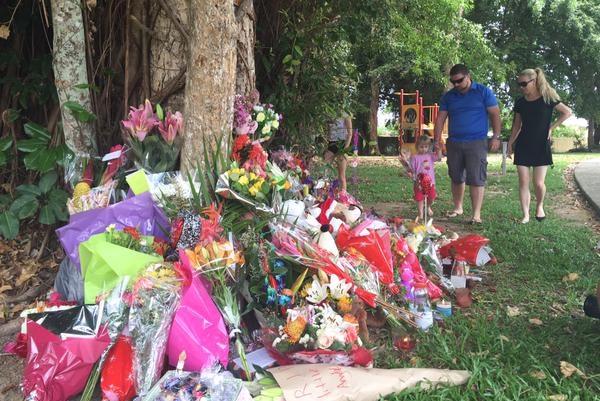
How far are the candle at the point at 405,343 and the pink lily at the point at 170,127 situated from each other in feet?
5.68

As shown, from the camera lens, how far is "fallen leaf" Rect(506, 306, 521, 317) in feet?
9.42

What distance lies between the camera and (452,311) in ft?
9.78

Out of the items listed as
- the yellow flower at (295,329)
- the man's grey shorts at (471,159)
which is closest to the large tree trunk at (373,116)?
the man's grey shorts at (471,159)

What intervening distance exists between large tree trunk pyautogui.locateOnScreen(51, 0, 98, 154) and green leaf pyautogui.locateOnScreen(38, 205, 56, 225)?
42 cm

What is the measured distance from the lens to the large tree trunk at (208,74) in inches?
111

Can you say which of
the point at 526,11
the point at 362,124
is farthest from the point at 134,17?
the point at 526,11

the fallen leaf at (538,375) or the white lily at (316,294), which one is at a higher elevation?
the white lily at (316,294)

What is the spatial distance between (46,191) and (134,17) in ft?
4.27

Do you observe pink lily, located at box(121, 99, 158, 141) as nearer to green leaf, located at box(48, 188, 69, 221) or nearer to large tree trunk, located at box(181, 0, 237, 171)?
large tree trunk, located at box(181, 0, 237, 171)

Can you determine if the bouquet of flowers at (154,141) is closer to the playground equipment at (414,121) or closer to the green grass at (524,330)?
the green grass at (524,330)

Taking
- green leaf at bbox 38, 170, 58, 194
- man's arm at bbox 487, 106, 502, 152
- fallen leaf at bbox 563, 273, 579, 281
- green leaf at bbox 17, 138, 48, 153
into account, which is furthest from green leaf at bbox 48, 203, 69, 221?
man's arm at bbox 487, 106, 502, 152

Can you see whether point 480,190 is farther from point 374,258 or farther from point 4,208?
point 4,208

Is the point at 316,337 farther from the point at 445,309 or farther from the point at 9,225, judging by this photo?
the point at 9,225

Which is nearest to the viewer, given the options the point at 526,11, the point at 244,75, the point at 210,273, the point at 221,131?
the point at 210,273
